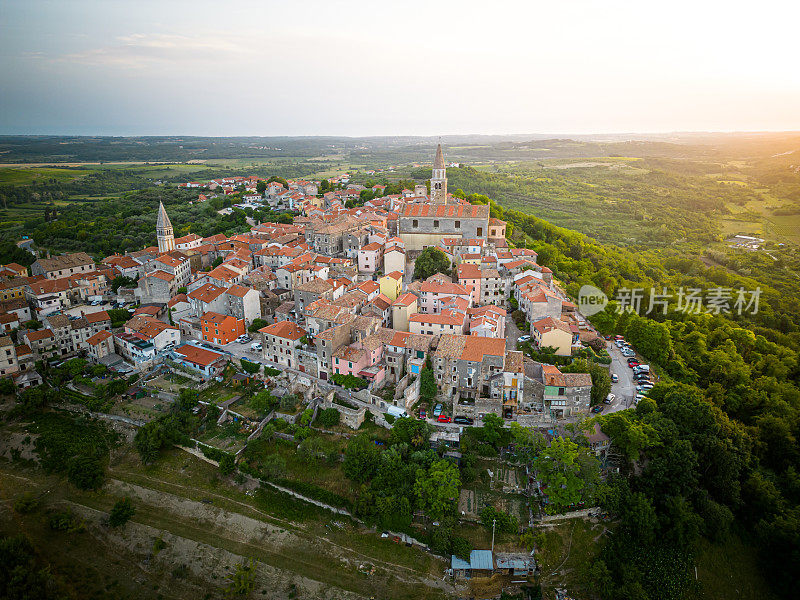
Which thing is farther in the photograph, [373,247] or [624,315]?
[373,247]

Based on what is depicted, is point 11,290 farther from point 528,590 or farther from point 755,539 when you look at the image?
point 755,539

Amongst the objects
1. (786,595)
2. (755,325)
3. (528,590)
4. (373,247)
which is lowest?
(786,595)

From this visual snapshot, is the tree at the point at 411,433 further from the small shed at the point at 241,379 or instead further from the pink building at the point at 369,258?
the pink building at the point at 369,258

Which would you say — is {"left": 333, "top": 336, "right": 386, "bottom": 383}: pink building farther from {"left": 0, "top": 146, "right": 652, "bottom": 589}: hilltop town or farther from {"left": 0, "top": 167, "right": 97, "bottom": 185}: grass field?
{"left": 0, "top": 167, "right": 97, "bottom": 185}: grass field

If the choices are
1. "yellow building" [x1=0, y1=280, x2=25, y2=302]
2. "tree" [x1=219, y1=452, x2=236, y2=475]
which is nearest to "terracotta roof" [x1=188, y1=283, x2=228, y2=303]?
"tree" [x1=219, y1=452, x2=236, y2=475]

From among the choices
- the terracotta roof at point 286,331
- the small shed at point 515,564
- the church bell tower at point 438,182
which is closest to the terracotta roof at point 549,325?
the small shed at point 515,564

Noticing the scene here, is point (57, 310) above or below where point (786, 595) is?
above

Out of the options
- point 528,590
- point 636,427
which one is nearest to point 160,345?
point 528,590

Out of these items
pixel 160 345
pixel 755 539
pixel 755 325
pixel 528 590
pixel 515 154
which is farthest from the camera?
pixel 515 154
